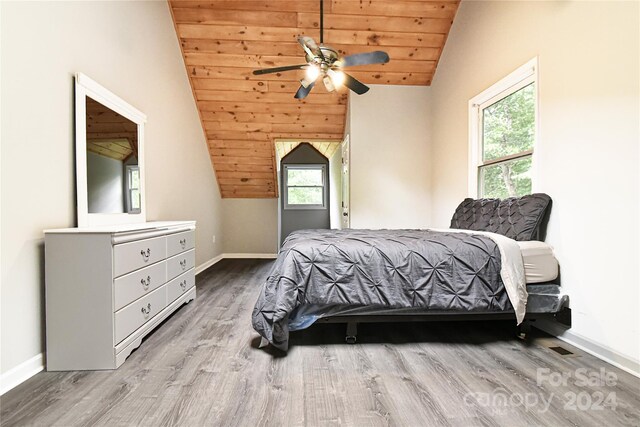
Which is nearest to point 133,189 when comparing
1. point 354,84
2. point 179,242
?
point 179,242

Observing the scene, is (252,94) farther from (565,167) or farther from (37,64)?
(565,167)

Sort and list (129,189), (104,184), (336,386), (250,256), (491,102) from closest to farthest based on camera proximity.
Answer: (336,386) → (104,184) → (129,189) → (491,102) → (250,256)

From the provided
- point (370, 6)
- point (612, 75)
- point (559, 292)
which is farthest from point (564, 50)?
point (370, 6)

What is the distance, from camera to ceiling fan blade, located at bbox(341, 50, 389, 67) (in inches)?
89.2

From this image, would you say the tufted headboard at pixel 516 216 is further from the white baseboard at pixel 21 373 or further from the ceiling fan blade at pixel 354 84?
the white baseboard at pixel 21 373

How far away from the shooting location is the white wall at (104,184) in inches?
77.9

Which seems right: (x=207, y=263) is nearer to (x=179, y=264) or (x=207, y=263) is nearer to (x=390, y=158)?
(x=179, y=264)

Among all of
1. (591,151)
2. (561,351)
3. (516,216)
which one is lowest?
(561,351)

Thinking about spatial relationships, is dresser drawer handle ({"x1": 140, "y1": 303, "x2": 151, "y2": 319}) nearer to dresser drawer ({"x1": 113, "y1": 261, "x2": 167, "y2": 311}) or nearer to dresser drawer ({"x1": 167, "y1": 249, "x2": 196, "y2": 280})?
dresser drawer ({"x1": 113, "y1": 261, "x2": 167, "y2": 311})

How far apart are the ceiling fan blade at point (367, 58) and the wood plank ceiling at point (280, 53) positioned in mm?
1387

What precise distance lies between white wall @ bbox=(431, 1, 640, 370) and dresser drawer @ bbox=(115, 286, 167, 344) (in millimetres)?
2847

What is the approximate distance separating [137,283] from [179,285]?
0.71m

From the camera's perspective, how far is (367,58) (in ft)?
7.57

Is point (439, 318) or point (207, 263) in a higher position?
point (439, 318)
